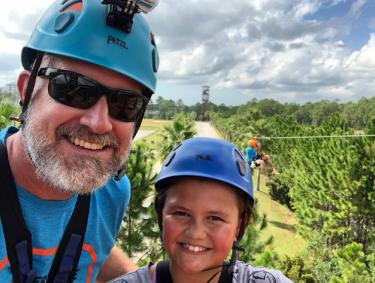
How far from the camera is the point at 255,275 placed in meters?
2.11

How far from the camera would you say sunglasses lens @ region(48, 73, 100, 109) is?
182 centimetres

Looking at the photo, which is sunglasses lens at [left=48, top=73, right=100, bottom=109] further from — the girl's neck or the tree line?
the tree line

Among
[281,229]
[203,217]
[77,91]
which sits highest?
[77,91]

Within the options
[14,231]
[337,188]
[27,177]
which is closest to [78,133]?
[27,177]

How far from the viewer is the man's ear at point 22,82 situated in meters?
2.11

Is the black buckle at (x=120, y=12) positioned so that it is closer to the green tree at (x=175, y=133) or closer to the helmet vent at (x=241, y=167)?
the helmet vent at (x=241, y=167)

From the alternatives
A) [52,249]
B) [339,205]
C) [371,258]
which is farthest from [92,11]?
[339,205]

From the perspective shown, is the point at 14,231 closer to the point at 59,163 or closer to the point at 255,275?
the point at 59,163

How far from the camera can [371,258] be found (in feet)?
65.0

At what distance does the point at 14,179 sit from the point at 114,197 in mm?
654

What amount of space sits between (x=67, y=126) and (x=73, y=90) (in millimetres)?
186

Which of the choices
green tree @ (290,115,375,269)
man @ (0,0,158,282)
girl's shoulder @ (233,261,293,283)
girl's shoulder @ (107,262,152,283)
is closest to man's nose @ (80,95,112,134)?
man @ (0,0,158,282)

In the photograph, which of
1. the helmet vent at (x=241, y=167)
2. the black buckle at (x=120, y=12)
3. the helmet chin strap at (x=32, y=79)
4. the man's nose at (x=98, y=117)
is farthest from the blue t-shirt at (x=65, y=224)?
the black buckle at (x=120, y=12)

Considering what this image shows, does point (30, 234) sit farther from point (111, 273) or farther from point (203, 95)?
point (203, 95)
